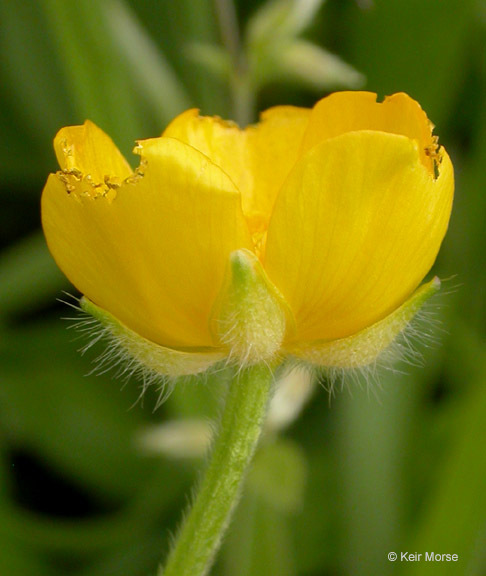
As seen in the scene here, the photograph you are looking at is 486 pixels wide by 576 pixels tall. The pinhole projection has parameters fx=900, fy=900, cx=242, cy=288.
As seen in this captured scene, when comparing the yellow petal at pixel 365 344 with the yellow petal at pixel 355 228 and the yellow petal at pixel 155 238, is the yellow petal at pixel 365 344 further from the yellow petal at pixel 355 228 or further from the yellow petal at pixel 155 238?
the yellow petal at pixel 155 238

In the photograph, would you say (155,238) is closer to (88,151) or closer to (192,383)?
(88,151)

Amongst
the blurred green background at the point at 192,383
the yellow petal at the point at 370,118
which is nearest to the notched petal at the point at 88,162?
the yellow petal at the point at 370,118

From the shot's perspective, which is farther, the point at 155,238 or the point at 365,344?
the point at 365,344

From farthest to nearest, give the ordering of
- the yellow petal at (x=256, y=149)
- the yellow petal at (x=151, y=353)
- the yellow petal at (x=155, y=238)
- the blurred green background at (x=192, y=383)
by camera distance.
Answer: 1. the blurred green background at (x=192, y=383)
2. the yellow petal at (x=256, y=149)
3. the yellow petal at (x=151, y=353)
4. the yellow petal at (x=155, y=238)

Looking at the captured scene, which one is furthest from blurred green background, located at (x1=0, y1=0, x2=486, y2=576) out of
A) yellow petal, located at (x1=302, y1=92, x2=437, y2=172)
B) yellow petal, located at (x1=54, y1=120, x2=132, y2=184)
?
yellow petal, located at (x1=54, y1=120, x2=132, y2=184)

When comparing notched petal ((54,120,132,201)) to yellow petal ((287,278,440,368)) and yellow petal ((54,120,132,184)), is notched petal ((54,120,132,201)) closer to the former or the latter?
yellow petal ((54,120,132,184))

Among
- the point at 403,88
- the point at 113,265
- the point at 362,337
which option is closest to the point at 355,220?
the point at 362,337

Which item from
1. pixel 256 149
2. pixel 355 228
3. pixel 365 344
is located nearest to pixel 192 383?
pixel 256 149

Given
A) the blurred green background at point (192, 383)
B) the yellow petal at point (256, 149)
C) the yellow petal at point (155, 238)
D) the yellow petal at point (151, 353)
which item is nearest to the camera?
the yellow petal at point (155, 238)
